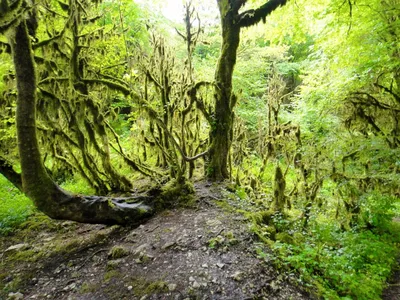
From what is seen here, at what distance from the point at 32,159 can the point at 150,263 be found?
8.33 ft

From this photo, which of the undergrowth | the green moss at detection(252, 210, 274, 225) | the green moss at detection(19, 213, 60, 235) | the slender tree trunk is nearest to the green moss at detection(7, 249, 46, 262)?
the green moss at detection(19, 213, 60, 235)

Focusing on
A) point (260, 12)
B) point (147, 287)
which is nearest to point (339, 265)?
point (147, 287)

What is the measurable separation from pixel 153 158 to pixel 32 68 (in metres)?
6.60

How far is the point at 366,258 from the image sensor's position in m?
5.62

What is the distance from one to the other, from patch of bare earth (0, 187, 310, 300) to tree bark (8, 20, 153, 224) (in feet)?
2.38

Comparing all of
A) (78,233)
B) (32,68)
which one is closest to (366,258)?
(78,233)

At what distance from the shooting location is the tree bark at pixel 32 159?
4172 millimetres

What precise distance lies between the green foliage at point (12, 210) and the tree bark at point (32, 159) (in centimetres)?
256

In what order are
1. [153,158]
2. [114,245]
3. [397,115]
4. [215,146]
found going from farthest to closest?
[153,158]
[215,146]
[397,115]
[114,245]

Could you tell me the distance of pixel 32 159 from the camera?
4.38 metres

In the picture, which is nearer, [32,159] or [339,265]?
[32,159]

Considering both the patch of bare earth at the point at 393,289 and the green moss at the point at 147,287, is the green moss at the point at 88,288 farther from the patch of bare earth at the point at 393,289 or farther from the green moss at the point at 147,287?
the patch of bare earth at the point at 393,289

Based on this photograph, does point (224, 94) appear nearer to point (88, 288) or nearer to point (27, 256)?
point (88, 288)

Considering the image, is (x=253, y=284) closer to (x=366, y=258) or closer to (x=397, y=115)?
(x=366, y=258)
